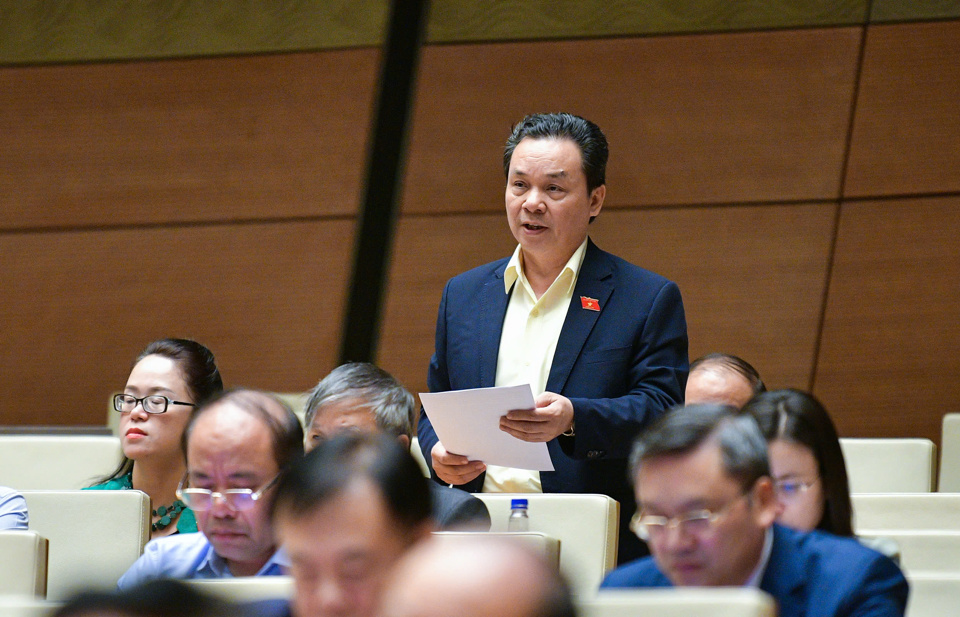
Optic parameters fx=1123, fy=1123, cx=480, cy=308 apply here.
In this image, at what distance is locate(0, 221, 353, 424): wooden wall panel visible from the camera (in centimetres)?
506

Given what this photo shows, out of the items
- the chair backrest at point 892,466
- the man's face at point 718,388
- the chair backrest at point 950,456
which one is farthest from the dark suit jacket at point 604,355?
the chair backrest at point 950,456

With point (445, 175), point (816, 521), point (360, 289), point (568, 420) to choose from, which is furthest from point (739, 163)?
point (816, 521)

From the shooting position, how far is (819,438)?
1963mm

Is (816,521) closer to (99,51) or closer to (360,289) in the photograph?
(360,289)

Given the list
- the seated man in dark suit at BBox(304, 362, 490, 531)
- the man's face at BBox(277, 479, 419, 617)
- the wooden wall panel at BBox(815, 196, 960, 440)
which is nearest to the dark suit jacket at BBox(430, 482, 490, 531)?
the seated man in dark suit at BBox(304, 362, 490, 531)

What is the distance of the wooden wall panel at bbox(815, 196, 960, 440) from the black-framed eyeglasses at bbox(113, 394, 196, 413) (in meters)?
2.90

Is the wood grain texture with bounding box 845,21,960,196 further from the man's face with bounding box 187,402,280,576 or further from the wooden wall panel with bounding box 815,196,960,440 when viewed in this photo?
the man's face with bounding box 187,402,280,576

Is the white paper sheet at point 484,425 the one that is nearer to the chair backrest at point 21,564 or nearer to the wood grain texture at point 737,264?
the chair backrest at point 21,564

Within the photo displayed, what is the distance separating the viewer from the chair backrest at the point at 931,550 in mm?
2410

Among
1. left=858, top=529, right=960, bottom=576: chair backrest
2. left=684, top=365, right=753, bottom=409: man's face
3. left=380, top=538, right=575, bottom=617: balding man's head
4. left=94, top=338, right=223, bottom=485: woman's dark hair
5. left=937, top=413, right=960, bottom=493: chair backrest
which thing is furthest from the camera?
left=937, top=413, right=960, bottom=493: chair backrest

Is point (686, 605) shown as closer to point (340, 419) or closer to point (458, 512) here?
point (458, 512)

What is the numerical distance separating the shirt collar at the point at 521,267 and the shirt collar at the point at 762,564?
→ 124 centimetres

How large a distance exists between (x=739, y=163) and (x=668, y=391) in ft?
7.69

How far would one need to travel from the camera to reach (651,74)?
4.81 meters
